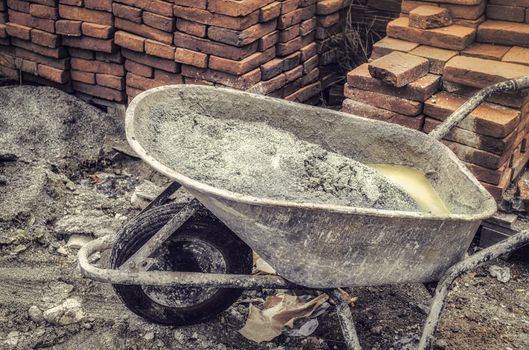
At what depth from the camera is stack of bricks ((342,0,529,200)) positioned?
3623 mm

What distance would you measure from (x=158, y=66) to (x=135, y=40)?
0.22 m

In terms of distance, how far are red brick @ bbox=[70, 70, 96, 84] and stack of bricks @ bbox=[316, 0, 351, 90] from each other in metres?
1.65

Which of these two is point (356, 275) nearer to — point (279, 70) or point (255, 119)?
point (255, 119)

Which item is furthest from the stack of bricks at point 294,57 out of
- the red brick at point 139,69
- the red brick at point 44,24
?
the red brick at point 44,24

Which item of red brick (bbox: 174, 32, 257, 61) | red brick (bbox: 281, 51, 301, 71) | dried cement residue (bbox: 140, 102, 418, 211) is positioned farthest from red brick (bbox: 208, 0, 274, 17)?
dried cement residue (bbox: 140, 102, 418, 211)

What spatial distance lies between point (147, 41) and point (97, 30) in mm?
407

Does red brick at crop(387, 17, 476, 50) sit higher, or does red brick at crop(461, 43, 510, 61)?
red brick at crop(387, 17, 476, 50)

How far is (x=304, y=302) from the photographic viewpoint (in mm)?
3459

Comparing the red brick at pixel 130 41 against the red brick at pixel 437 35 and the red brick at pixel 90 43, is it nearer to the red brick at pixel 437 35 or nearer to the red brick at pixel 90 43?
the red brick at pixel 90 43

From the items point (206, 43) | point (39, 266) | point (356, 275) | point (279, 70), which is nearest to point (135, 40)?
point (206, 43)

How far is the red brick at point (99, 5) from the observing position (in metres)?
4.36

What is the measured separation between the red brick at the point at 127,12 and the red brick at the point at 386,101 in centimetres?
144

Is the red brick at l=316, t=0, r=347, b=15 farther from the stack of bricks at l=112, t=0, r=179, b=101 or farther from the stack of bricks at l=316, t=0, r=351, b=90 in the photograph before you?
the stack of bricks at l=112, t=0, r=179, b=101

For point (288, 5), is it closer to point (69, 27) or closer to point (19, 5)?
point (69, 27)
